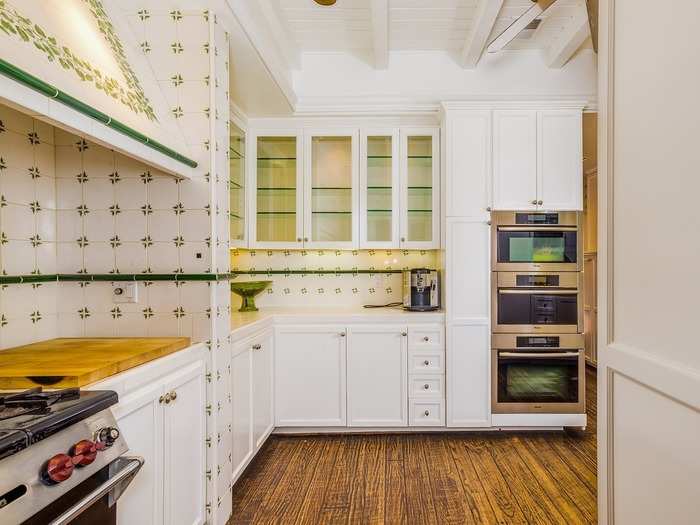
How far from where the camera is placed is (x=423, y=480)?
2574mm

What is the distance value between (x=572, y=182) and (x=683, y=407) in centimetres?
260

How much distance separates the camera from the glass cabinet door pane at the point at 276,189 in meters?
3.59

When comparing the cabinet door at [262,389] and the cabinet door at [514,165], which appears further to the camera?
the cabinet door at [514,165]

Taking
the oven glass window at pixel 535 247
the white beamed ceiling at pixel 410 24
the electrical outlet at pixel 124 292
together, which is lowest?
the electrical outlet at pixel 124 292

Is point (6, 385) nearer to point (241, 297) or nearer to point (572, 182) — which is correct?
point (241, 297)

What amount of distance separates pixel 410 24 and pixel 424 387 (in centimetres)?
257

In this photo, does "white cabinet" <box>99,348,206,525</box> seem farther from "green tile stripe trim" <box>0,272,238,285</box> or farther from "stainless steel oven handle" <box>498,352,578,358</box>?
"stainless steel oven handle" <box>498,352,578,358</box>

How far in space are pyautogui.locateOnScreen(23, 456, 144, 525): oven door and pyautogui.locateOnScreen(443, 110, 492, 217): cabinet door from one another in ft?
8.52

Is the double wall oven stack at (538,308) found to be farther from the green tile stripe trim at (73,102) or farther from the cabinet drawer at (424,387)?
the green tile stripe trim at (73,102)

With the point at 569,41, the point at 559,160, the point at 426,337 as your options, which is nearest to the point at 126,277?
the point at 426,337

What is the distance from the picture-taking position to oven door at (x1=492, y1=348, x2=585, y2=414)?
10.5ft

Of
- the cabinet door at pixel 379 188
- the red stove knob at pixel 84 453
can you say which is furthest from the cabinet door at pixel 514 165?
the red stove knob at pixel 84 453

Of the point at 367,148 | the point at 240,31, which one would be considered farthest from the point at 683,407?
the point at 367,148

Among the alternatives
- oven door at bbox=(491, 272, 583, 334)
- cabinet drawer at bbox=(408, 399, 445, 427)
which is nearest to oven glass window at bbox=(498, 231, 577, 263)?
oven door at bbox=(491, 272, 583, 334)
